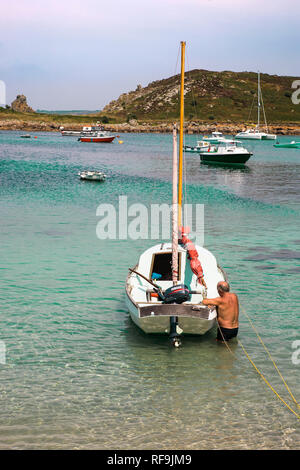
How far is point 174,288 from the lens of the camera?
15.1m

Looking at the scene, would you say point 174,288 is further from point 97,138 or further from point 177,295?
point 97,138

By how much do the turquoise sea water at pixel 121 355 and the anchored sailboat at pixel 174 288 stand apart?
0.82m

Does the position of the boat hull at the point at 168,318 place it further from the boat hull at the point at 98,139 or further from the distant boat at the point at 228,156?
the boat hull at the point at 98,139

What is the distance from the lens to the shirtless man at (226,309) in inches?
585

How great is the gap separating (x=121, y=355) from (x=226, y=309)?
10.8 feet

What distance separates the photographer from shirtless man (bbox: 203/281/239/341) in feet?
48.8

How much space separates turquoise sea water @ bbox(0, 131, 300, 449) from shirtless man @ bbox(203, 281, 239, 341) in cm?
49

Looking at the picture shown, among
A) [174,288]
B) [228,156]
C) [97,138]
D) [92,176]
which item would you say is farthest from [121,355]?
[97,138]

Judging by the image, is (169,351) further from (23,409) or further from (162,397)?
(23,409)

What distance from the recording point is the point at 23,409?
1172 centimetres

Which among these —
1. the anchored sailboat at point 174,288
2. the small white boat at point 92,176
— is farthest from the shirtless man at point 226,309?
the small white boat at point 92,176

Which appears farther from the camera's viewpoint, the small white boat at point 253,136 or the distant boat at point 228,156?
the small white boat at point 253,136

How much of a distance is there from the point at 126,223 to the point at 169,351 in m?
22.3
